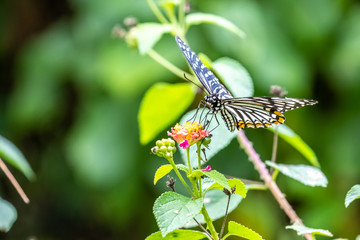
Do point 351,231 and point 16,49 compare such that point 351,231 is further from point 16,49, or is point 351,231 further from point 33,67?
point 16,49

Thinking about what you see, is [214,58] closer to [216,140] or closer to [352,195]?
[216,140]

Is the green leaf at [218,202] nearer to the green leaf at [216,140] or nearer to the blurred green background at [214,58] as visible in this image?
the green leaf at [216,140]

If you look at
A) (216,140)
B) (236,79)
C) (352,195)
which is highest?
(236,79)

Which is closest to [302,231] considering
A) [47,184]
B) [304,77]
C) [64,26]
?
[304,77]

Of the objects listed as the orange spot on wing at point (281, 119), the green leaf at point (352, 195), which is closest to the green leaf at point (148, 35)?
the orange spot on wing at point (281, 119)

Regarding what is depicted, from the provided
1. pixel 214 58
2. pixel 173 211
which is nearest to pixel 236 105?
pixel 173 211
